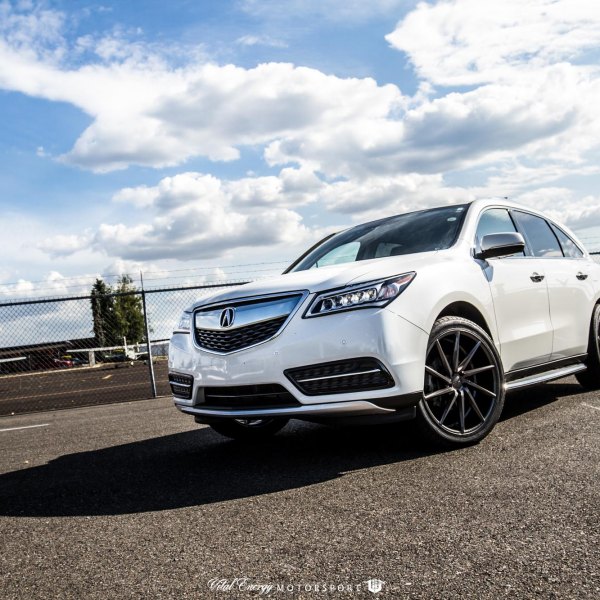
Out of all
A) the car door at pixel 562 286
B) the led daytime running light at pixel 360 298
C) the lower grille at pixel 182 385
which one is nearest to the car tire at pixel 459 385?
the led daytime running light at pixel 360 298

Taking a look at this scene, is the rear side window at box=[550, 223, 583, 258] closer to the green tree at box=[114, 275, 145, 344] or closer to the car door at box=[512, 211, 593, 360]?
the car door at box=[512, 211, 593, 360]

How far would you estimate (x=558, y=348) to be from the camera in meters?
5.18

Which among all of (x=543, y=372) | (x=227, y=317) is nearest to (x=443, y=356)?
(x=227, y=317)

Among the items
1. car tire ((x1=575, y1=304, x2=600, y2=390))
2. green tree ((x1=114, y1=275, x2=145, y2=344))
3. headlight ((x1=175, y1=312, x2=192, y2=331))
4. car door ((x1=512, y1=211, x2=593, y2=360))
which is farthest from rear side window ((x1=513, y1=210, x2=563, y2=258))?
green tree ((x1=114, y1=275, x2=145, y2=344))

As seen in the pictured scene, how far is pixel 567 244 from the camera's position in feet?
19.8

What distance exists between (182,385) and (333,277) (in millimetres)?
1329

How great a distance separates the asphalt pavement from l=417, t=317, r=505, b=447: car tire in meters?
0.16

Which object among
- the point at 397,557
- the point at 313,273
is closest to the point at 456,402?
the point at 313,273

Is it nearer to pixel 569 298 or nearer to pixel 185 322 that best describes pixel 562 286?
pixel 569 298

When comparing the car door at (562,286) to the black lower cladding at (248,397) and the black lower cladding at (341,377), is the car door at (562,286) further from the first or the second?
the black lower cladding at (248,397)

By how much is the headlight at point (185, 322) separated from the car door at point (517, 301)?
82.5 inches

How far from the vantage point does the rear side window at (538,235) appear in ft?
17.7

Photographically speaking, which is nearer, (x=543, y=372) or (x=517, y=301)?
(x=517, y=301)

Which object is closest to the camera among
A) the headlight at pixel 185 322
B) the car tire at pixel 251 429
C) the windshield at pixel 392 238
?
the headlight at pixel 185 322
